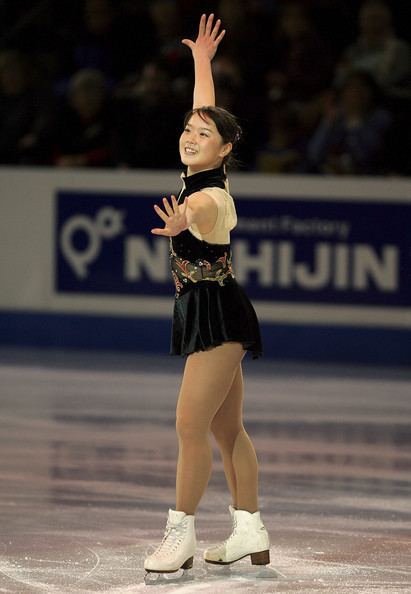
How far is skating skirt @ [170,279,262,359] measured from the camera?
208 inches

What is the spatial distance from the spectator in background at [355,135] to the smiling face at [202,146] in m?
6.06

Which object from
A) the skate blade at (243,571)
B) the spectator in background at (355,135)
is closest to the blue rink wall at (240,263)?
the spectator in background at (355,135)

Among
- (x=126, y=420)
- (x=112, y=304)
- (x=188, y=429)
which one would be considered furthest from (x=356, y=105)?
(x=188, y=429)

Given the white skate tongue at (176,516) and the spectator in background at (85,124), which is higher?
the spectator in background at (85,124)

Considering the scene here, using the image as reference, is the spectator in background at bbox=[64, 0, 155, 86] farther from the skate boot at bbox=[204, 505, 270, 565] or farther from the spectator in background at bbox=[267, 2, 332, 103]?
the skate boot at bbox=[204, 505, 270, 565]

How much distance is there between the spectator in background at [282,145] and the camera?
11648 mm

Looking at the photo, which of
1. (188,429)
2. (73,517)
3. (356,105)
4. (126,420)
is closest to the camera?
(188,429)

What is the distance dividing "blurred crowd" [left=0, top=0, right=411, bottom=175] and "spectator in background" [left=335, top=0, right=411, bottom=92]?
11 mm

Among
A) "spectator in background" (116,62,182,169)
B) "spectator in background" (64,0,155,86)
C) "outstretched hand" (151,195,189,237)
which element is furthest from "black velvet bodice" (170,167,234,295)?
"spectator in background" (64,0,155,86)

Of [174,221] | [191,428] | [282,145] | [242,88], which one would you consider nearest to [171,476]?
[191,428]

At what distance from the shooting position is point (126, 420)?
884cm

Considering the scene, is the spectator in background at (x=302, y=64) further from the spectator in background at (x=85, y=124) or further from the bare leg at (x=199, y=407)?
the bare leg at (x=199, y=407)

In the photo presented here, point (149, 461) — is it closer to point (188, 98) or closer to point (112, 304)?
point (112, 304)

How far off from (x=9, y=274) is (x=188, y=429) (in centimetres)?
682
